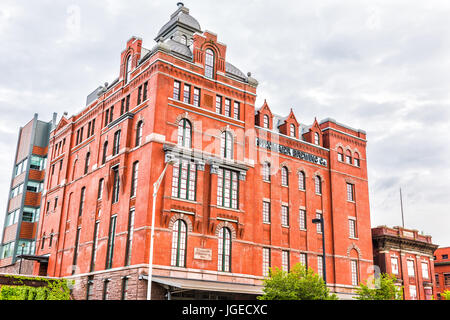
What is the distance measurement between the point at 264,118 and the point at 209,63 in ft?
28.2

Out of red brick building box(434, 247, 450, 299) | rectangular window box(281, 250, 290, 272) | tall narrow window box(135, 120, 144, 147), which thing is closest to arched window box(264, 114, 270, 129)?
rectangular window box(281, 250, 290, 272)

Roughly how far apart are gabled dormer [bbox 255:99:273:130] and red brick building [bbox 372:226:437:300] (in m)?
21.3

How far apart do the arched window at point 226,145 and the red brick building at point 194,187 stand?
11cm

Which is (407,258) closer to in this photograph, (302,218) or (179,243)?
(302,218)

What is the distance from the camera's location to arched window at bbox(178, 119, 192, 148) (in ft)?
132

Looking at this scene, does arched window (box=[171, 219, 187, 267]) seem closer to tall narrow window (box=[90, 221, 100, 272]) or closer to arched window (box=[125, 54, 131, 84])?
tall narrow window (box=[90, 221, 100, 272])

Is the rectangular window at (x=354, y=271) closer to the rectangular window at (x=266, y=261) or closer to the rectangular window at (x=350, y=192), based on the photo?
the rectangular window at (x=350, y=192)

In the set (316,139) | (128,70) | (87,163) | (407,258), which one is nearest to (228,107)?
(128,70)

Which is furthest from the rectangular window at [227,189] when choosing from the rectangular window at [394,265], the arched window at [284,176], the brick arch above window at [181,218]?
the rectangular window at [394,265]

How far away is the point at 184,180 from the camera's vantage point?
129 feet

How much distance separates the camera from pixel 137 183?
38.8 m

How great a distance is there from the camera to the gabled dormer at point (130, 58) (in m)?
45.0

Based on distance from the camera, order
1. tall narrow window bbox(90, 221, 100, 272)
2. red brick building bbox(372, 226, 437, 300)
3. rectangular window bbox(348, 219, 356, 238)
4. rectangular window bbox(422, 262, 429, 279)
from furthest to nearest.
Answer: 1. rectangular window bbox(422, 262, 429, 279)
2. red brick building bbox(372, 226, 437, 300)
3. rectangular window bbox(348, 219, 356, 238)
4. tall narrow window bbox(90, 221, 100, 272)

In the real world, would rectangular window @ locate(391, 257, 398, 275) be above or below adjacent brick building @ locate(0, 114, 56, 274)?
below
